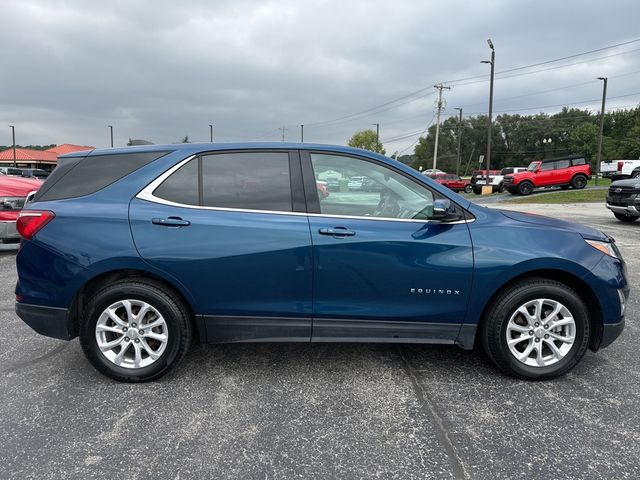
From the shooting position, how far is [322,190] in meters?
3.19

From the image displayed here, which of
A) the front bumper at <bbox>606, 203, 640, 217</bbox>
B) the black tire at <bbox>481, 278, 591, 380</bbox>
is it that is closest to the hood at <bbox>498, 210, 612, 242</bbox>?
the black tire at <bbox>481, 278, 591, 380</bbox>

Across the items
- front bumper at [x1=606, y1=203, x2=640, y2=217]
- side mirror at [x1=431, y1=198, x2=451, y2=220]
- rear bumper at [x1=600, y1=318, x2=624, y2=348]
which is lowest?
rear bumper at [x1=600, y1=318, x2=624, y2=348]

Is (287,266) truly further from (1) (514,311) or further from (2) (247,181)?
(1) (514,311)

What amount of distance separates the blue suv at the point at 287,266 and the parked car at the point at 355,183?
0.09 metres

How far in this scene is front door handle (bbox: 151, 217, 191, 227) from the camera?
9.98 ft

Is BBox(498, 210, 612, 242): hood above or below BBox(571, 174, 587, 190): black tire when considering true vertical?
below

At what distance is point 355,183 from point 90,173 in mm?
1930

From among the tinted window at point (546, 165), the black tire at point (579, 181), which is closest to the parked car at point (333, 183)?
the tinted window at point (546, 165)

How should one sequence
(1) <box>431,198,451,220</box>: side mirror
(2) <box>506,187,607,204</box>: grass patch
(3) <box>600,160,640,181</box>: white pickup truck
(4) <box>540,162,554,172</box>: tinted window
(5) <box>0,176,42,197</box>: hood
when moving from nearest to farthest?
(1) <box>431,198,451,220</box>: side mirror < (5) <box>0,176,42,197</box>: hood < (2) <box>506,187,607,204</box>: grass patch < (4) <box>540,162,554,172</box>: tinted window < (3) <box>600,160,640,181</box>: white pickup truck

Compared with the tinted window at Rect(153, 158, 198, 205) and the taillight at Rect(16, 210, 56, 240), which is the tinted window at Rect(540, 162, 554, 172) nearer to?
the tinted window at Rect(153, 158, 198, 205)

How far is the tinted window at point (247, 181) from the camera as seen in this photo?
3145 millimetres

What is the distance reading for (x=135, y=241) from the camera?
3.03 m

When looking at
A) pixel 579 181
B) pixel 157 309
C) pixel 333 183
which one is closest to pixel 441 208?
pixel 333 183

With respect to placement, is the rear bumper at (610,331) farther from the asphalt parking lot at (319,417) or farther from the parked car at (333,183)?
the parked car at (333,183)
